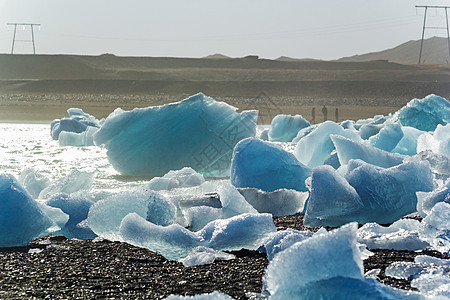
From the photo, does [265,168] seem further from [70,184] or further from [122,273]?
[122,273]

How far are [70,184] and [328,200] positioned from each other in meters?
1.92

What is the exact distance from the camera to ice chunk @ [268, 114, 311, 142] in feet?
33.3

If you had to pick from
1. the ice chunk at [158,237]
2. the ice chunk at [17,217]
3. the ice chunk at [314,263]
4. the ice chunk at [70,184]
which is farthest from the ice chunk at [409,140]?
the ice chunk at [314,263]

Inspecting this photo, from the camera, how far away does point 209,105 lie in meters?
5.85

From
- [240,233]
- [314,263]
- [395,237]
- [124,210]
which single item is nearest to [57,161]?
[124,210]

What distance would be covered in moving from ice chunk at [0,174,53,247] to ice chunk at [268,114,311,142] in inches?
296

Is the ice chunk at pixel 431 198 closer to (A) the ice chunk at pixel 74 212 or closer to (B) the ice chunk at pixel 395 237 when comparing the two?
(B) the ice chunk at pixel 395 237

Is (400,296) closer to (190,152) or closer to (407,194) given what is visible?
(407,194)

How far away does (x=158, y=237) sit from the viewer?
2.40 meters

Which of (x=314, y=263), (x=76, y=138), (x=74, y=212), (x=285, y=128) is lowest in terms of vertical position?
(x=285, y=128)

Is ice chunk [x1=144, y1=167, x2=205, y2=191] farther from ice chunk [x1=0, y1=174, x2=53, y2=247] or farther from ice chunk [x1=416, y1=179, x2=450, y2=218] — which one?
ice chunk [x1=416, y1=179, x2=450, y2=218]

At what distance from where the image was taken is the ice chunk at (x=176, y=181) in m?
4.07

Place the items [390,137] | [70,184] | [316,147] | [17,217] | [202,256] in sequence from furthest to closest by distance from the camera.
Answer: [390,137] → [316,147] → [70,184] → [17,217] → [202,256]

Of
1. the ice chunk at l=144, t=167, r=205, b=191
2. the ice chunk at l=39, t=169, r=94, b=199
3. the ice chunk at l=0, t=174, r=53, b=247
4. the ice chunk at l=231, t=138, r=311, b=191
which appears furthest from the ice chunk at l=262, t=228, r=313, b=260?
the ice chunk at l=39, t=169, r=94, b=199
